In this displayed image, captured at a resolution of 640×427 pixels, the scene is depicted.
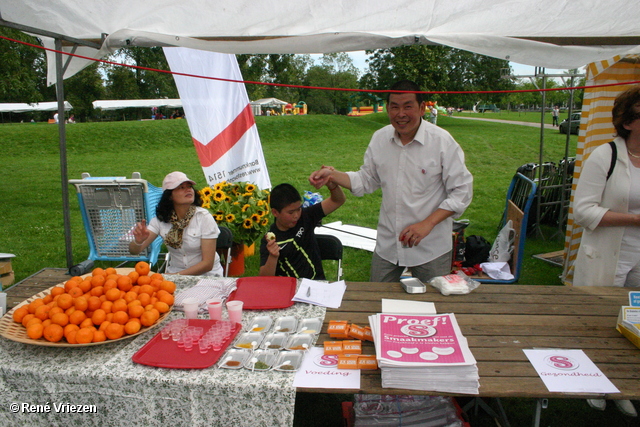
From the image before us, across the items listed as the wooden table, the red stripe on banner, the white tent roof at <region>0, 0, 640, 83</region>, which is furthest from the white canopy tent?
the red stripe on banner

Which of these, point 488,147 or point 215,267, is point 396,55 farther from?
point 215,267

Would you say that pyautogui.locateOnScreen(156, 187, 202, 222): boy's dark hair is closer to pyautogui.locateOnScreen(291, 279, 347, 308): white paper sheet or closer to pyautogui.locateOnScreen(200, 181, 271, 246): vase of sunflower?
pyautogui.locateOnScreen(200, 181, 271, 246): vase of sunflower

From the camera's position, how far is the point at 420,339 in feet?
6.04

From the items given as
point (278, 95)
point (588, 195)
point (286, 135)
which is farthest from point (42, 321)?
point (278, 95)

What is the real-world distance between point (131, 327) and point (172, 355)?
246mm

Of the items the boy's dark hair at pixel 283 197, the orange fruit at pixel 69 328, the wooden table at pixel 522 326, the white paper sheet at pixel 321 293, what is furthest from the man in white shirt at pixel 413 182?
the orange fruit at pixel 69 328

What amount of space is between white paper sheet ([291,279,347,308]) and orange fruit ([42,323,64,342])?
1084 millimetres

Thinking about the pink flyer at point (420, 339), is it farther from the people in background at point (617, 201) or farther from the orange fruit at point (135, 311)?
the people in background at point (617, 201)

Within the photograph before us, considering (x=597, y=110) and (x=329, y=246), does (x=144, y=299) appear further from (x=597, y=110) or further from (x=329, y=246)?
(x=597, y=110)

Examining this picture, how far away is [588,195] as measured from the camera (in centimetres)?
261

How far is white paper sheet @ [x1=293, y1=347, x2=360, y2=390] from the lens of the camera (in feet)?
5.34

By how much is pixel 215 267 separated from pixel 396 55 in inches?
881

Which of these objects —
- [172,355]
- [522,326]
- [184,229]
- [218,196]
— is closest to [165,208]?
[184,229]

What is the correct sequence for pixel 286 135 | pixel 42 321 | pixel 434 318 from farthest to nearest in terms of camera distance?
pixel 286 135 → pixel 434 318 → pixel 42 321
